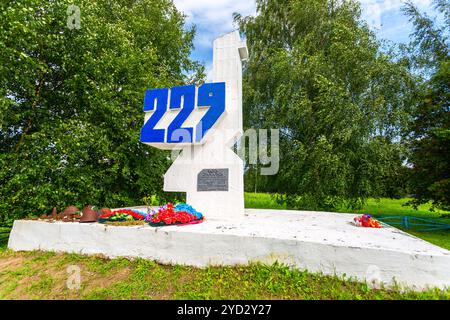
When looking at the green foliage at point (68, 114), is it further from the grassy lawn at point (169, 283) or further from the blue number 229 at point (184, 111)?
the grassy lawn at point (169, 283)

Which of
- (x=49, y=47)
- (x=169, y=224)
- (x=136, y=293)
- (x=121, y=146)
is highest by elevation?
(x=49, y=47)

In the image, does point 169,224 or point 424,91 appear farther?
point 424,91

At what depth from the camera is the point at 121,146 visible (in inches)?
342

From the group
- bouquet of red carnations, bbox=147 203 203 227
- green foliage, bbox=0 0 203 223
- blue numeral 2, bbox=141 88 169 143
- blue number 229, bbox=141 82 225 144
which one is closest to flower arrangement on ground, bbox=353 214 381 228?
bouquet of red carnations, bbox=147 203 203 227

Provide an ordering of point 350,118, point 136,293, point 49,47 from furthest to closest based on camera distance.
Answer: point 350,118
point 49,47
point 136,293

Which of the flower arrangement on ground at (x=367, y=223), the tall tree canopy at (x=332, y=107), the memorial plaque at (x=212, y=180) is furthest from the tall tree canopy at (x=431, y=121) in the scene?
the memorial plaque at (x=212, y=180)

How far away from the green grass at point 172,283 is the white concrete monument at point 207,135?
7.45 feet

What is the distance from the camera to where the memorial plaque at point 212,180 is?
247 inches

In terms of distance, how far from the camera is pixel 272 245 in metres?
3.95

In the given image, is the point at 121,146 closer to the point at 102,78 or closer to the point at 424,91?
the point at 102,78

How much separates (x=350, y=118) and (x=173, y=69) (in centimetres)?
1009

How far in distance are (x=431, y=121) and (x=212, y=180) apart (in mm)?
9758

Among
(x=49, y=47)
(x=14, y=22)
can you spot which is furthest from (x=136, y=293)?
(x=49, y=47)

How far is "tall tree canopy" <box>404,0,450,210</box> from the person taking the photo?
8.92m
